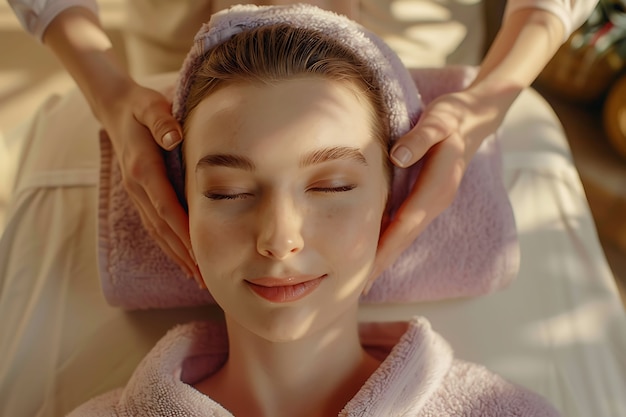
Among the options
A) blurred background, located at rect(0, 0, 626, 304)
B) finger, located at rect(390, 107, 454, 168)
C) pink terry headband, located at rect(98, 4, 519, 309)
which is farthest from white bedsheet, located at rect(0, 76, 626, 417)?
blurred background, located at rect(0, 0, 626, 304)

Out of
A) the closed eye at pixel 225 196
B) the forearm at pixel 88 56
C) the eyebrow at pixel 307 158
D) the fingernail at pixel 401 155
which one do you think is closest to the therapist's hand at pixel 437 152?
the fingernail at pixel 401 155

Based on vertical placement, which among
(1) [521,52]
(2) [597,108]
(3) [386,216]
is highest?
(1) [521,52]

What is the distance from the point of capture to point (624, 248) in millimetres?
1789

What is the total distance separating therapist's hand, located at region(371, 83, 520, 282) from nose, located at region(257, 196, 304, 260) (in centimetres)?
20

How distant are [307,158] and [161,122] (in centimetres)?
27

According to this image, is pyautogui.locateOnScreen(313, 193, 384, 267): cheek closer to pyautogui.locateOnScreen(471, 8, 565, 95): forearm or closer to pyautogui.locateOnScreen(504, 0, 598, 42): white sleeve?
pyautogui.locateOnScreen(471, 8, 565, 95): forearm

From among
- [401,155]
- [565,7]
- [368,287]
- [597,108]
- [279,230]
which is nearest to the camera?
[279,230]

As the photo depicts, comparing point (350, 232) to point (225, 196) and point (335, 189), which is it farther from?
point (225, 196)

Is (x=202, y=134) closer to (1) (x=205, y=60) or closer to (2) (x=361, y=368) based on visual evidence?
(1) (x=205, y=60)

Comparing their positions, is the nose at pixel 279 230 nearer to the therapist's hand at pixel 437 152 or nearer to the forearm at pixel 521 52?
the therapist's hand at pixel 437 152

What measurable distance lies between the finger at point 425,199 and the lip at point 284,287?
17 centimetres

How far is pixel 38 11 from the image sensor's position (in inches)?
50.1

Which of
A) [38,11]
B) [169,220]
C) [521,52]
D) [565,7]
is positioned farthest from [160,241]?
[565,7]

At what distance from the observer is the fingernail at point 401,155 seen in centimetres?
101
